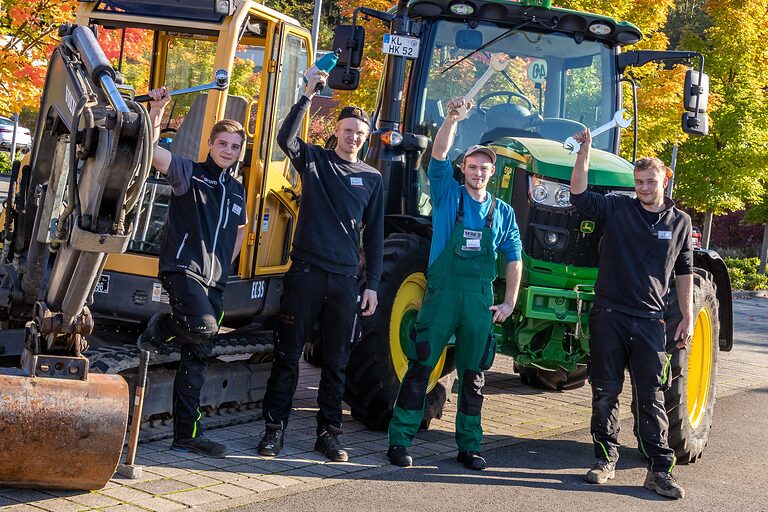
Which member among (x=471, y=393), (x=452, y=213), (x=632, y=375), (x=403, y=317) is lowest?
(x=471, y=393)

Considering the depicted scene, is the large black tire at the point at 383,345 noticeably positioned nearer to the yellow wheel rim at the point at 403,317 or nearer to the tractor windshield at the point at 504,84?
the yellow wheel rim at the point at 403,317

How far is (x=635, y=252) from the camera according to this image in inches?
278

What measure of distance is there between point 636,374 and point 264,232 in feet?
8.60

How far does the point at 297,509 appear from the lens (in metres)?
5.84

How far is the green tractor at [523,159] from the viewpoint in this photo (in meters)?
7.69

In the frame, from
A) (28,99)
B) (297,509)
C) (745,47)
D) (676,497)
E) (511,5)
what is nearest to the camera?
(297,509)

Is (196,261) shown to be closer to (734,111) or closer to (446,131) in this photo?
(446,131)

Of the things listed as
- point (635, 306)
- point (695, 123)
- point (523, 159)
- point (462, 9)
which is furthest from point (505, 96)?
point (635, 306)

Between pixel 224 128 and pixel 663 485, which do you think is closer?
pixel 224 128

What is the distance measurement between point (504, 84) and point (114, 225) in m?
4.15

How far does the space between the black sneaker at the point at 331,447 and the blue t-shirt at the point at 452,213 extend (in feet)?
4.03

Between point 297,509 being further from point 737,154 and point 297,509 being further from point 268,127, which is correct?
point 737,154

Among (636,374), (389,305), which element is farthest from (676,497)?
(389,305)

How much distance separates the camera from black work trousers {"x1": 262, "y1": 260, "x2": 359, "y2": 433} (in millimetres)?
6957
